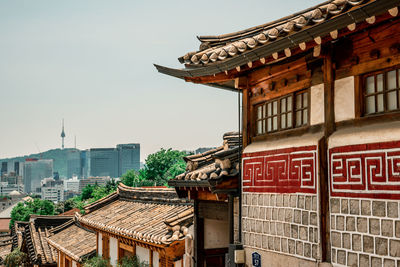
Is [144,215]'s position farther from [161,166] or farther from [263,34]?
[161,166]

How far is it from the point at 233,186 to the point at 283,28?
133 inches

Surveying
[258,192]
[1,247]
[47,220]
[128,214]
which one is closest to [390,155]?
[258,192]

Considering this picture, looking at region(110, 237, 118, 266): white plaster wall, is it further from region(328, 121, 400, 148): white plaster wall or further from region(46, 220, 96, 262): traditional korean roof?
region(328, 121, 400, 148): white plaster wall

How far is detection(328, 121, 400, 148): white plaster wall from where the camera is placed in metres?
5.94

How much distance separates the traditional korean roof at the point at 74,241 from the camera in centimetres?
1856

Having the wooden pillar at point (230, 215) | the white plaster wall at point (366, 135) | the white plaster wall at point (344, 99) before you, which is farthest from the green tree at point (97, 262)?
the white plaster wall at point (344, 99)

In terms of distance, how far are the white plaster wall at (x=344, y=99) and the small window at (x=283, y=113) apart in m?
0.80

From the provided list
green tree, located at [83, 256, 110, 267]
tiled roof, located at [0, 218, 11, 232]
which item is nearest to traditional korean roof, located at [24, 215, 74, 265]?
green tree, located at [83, 256, 110, 267]

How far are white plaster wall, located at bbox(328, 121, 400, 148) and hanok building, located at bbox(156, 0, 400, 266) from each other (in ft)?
0.05

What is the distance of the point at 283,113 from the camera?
8.27 m

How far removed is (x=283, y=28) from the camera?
6.87m

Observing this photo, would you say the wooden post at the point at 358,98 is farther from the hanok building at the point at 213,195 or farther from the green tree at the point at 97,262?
the green tree at the point at 97,262

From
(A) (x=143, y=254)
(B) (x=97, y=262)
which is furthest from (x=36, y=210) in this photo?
(A) (x=143, y=254)

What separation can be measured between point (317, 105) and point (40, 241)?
2280cm
